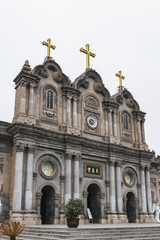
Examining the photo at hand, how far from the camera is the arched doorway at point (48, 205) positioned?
26416 mm

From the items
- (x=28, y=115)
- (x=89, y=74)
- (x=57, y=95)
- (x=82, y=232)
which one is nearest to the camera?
(x=82, y=232)

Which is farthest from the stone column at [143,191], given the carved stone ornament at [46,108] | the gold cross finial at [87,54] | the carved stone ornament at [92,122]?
the gold cross finial at [87,54]

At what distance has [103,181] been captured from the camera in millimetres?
30438

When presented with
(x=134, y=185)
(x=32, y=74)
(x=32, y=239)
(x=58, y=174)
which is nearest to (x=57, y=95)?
(x=32, y=74)

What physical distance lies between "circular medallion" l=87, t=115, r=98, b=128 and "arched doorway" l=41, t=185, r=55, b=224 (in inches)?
317

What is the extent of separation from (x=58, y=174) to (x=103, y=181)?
5458 millimetres

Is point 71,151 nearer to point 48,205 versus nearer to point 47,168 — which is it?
point 47,168

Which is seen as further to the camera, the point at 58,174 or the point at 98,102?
the point at 98,102

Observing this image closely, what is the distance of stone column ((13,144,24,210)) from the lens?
23723 millimetres

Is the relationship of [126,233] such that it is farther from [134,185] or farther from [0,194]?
[134,185]

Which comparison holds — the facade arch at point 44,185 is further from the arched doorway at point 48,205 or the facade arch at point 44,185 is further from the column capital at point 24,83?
the column capital at point 24,83

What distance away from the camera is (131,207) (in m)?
32.9

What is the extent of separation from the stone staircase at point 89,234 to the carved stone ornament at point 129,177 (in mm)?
11861

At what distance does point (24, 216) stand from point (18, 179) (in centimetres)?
291
